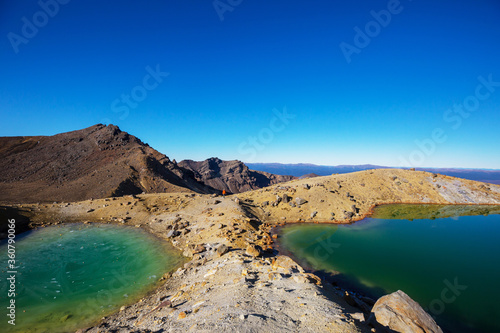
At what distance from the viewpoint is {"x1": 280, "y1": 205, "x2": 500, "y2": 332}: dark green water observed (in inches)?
423

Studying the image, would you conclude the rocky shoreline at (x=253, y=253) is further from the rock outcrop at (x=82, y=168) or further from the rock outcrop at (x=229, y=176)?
the rock outcrop at (x=229, y=176)

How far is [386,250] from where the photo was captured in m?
17.3

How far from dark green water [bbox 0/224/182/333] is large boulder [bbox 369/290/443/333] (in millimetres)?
11525

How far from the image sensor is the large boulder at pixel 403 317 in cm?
706

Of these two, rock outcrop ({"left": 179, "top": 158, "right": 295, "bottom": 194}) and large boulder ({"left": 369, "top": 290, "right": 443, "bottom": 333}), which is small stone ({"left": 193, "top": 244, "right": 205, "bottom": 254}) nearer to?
large boulder ({"left": 369, "top": 290, "right": 443, "bottom": 333})

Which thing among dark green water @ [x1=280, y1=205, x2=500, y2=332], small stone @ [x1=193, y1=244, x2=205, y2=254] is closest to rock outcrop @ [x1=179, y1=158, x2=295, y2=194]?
dark green water @ [x1=280, y1=205, x2=500, y2=332]

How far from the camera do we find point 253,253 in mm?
13383

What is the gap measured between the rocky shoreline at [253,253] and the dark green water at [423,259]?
2.51 meters

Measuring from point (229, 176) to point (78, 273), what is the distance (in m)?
91.9

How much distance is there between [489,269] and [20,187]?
64.9 m

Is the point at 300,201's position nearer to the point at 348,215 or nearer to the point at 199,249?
the point at 348,215

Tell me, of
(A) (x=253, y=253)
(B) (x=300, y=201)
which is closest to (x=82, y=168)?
A: (B) (x=300, y=201)

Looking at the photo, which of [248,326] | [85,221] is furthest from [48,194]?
[248,326]

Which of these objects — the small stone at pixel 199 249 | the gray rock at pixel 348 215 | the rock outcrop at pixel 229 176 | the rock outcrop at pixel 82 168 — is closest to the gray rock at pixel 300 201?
the gray rock at pixel 348 215
